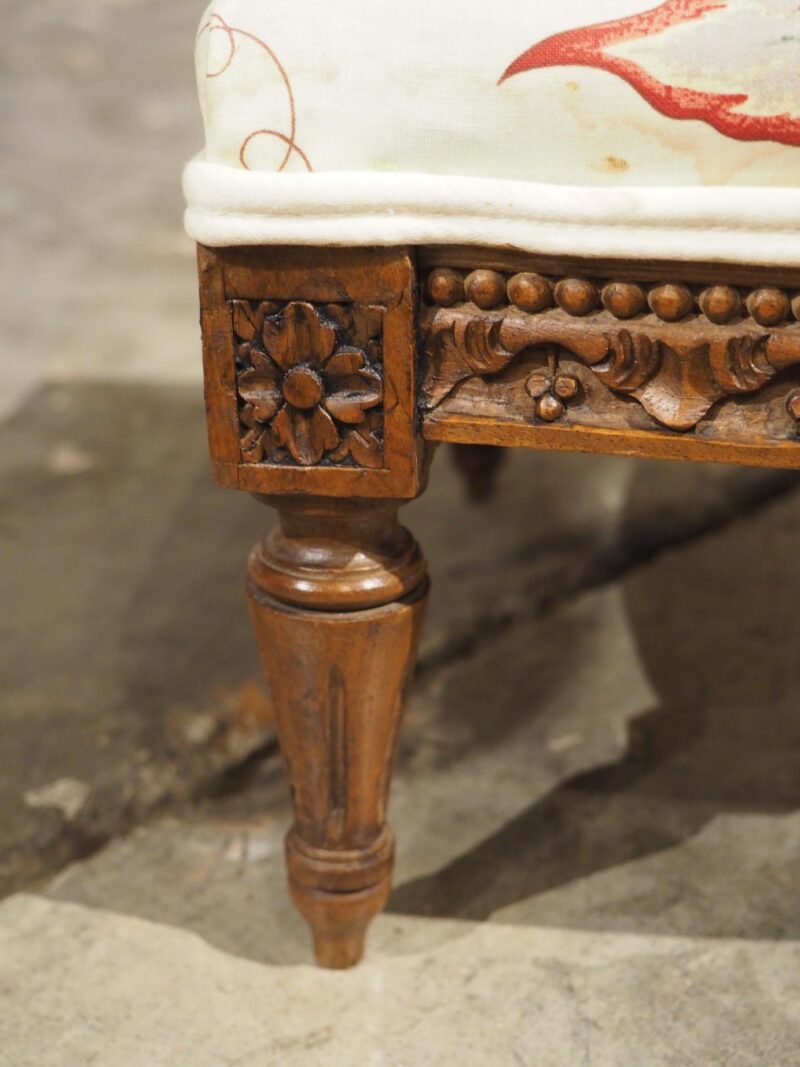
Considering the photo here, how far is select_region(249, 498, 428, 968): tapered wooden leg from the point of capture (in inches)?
28.3

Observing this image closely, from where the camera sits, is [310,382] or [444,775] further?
[444,775]

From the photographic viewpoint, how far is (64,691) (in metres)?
1.11

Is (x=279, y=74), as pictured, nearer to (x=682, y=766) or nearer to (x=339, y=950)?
(x=339, y=950)

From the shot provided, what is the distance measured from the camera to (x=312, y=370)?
25.8 inches

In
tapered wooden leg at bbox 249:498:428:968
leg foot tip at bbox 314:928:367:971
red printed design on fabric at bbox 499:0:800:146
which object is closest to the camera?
red printed design on fabric at bbox 499:0:800:146

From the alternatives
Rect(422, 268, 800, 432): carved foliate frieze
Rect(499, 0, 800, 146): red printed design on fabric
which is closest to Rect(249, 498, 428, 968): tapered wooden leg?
Rect(422, 268, 800, 432): carved foliate frieze

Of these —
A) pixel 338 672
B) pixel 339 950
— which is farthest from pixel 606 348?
pixel 339 950

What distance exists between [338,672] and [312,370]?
18cm

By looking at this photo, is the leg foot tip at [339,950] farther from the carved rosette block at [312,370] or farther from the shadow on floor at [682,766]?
the carved rosette block at [312,370]

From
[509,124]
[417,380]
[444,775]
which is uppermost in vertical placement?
[509,124]

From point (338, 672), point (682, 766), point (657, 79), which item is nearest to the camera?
point (657, 79)

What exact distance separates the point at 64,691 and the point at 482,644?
1.27 ft

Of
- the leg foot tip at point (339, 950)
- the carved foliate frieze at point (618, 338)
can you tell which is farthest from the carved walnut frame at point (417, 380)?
the leg foot tip at point (339, 950)

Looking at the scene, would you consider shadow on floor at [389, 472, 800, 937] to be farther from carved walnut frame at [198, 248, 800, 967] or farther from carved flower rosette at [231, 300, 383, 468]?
carved flower rosette at [231, 300, 383, 468]
